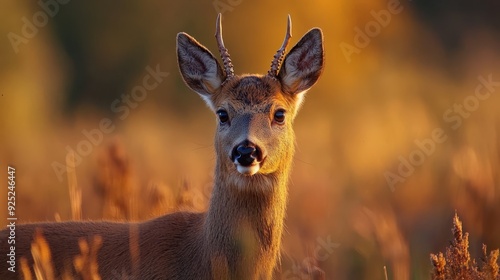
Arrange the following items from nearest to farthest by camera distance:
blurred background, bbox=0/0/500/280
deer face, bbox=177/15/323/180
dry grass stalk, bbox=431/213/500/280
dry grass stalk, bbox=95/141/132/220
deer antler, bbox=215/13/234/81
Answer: dry grass stalk, bbox=431/213/500/280, deer face, bbox=177/15/323/180, deer antler, bbox=215/13/234/81, dry grass stalk, bbox=95/141/132/220, blurred background, bbox=0/0/500/280

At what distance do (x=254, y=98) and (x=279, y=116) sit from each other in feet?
0.80

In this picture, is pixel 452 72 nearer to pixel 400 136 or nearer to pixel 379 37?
pixel 379 37

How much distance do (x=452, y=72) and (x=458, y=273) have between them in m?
22.1

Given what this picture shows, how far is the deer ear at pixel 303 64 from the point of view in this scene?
29.9 ft

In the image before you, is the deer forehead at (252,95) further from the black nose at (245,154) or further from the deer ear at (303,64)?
the black nose at (245,154)

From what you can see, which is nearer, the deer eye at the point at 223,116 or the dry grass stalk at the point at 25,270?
the dry grass stalk at the point at 25,270

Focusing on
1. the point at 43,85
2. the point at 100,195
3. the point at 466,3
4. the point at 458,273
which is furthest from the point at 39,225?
the point at 466,3

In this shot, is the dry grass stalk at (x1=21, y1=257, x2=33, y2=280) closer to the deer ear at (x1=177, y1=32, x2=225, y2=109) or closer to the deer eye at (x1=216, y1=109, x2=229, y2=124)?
the deer eye at (x1=216, y1=109, x2=229, y2=124)

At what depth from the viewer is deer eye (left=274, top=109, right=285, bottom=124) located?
8.77m

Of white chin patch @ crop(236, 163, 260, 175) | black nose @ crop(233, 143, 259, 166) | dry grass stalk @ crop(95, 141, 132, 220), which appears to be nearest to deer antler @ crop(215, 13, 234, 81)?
black nose @ crop(233, 143, 259, 166)

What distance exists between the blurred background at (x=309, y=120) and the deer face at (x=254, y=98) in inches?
31.1

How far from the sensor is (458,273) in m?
7.61

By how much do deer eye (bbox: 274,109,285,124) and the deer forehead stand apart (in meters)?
0.06

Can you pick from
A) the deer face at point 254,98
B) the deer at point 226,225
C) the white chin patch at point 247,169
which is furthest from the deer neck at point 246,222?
the white chin patch at point 247,169
